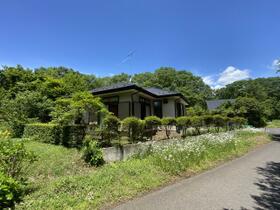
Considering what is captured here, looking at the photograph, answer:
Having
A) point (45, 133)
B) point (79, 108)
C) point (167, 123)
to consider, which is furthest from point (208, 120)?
point (45, 133)

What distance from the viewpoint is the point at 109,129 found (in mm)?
8906

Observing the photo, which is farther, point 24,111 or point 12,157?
point 24,111

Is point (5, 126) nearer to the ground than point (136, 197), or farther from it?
farther from it

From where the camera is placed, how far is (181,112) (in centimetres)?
2270

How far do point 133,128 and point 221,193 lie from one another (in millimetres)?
5142

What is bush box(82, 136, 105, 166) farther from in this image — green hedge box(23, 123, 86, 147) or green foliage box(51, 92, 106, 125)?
green foliage box(51, 92, 106, 125)

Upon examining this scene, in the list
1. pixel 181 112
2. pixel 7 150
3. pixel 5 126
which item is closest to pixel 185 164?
pixel 7 150

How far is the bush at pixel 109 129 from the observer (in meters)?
8.83

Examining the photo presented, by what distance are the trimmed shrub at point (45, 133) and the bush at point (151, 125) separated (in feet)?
14.2

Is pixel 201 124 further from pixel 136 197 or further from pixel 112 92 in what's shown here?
pixel 136 197

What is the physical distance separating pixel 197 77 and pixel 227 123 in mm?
37737

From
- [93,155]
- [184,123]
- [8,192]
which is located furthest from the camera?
[184,123]

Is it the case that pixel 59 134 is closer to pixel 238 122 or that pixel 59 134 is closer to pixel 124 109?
pixel 124 109

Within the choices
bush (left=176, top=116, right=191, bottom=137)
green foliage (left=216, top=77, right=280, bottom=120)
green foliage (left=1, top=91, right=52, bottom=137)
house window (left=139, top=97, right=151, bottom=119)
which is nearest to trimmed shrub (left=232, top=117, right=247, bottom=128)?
house window (left=139, top=97, right=151, bottom=119)
